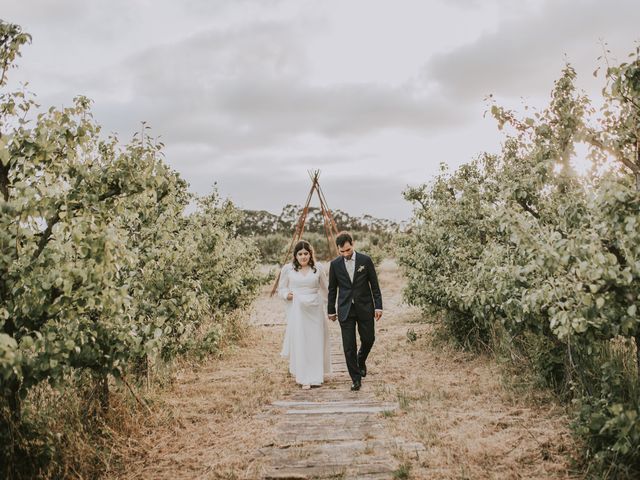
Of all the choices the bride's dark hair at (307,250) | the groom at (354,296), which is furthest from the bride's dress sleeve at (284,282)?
the groom at (354,296)

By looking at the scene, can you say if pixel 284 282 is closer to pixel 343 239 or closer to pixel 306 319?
pixel 306 319

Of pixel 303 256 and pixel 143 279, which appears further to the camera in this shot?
pixel 303 256

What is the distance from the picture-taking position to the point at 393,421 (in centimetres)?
544

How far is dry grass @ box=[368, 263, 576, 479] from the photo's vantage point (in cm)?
425

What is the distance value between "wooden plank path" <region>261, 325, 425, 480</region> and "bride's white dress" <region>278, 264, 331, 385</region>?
1.83ft

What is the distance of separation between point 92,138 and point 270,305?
1500cm

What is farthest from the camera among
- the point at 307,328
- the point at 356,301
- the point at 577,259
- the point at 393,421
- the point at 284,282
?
the point at 284,282

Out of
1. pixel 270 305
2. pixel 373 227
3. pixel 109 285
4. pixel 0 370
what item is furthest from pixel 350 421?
pixel 373 227

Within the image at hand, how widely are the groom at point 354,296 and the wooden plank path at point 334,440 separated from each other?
0.72m

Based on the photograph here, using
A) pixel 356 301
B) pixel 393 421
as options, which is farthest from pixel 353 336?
pixel 393 421

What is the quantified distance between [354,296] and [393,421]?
7.11ft

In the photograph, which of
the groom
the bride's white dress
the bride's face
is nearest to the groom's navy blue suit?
the groom

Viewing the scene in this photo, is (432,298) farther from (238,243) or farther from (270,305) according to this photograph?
(270,305)

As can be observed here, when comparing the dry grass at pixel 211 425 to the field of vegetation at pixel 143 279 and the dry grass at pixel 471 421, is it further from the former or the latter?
the dry grass at pixel 471 421
